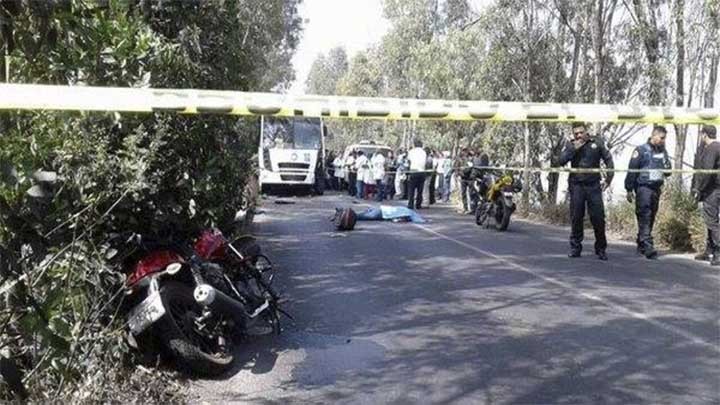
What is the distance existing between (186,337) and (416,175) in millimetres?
16537

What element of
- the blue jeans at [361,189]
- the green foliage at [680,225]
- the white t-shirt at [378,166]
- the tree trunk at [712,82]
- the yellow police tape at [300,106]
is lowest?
the blue jeans at [361,189]

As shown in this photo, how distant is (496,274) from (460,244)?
3209mm

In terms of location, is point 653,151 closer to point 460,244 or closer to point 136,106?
point 460,244

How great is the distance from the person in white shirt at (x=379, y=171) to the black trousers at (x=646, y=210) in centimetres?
1543

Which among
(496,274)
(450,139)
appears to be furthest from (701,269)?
(450,139)

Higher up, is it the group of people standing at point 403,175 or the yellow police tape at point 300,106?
the yellow police tape at point 300,106

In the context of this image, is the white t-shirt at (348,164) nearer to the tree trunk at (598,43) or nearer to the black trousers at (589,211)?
the tree trunk at (598,43)

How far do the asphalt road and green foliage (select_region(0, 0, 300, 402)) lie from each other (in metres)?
0.99

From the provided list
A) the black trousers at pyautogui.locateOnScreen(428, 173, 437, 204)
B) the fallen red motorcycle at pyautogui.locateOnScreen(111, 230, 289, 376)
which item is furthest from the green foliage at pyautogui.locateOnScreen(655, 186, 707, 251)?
the black trousers at pyautogui.locateOnScreen(428, 173, 437, 204)

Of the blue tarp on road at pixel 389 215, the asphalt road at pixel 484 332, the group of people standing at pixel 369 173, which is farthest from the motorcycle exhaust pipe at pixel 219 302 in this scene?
the group of people standing at pixel 369 173

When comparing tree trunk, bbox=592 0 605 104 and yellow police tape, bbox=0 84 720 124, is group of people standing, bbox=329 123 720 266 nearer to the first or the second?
tree trunk, bbox=592 0 605 104

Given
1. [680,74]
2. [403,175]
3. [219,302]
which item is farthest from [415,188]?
[219,302]

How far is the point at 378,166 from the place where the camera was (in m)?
27.0

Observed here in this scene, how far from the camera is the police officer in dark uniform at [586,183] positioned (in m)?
11.1
